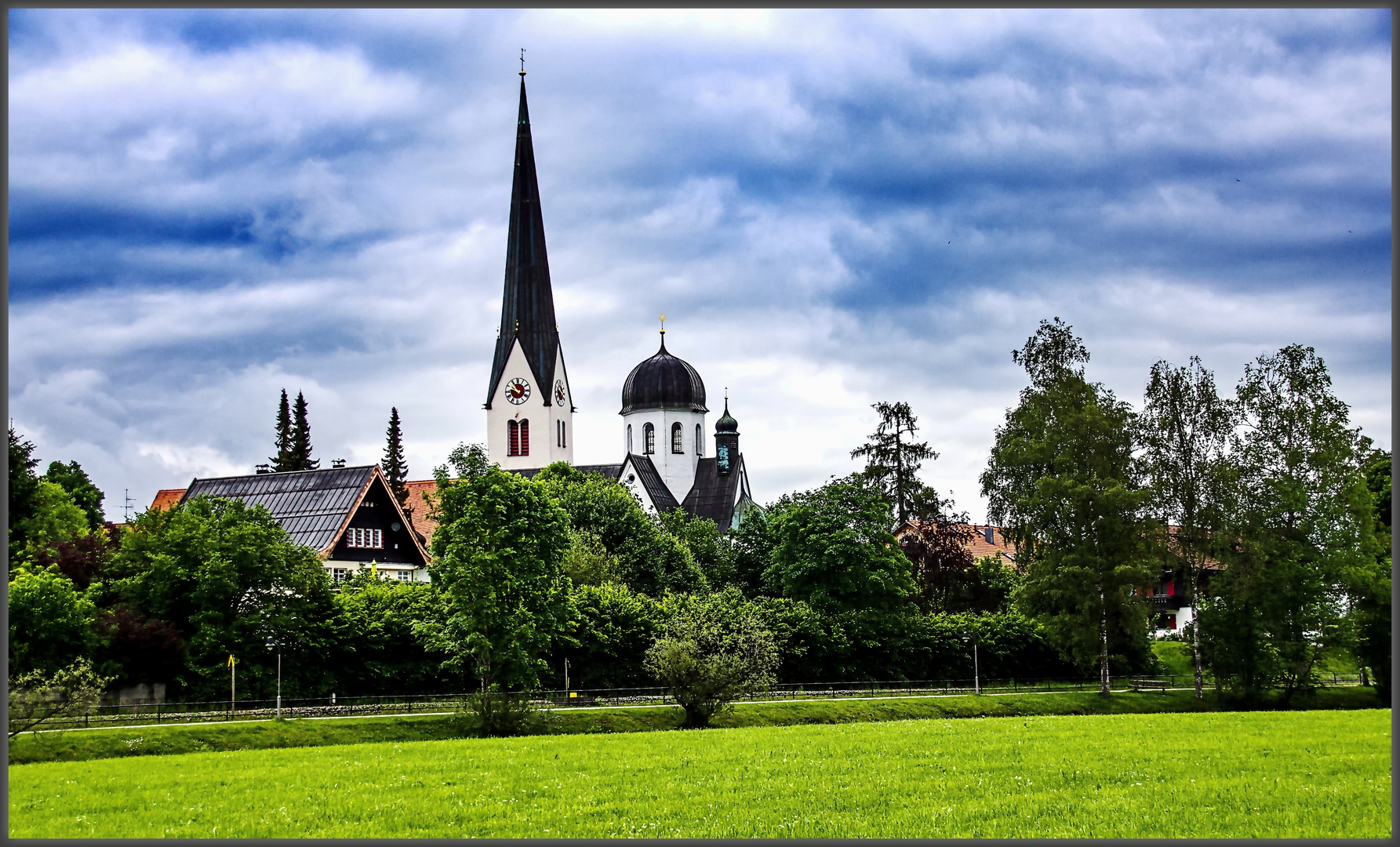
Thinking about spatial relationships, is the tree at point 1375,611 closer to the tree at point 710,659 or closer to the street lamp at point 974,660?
the street lamp at point 974,660

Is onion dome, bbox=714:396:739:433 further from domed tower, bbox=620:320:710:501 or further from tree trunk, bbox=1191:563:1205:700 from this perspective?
tree trunk, bbox=1191:563:1205:700

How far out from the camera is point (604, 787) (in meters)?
20.3

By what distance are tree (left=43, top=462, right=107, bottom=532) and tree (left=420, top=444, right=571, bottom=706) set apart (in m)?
30.7

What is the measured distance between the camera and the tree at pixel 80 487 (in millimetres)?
58938

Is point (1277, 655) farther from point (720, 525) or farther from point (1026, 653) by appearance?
point (720, 525)

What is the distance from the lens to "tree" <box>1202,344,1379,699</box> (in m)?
44.0

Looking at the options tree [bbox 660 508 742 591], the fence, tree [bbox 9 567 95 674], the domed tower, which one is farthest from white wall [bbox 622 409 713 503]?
tree [bbox 9 567 95 674]

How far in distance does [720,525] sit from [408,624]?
181ft

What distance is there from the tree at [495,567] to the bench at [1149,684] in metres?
26.6

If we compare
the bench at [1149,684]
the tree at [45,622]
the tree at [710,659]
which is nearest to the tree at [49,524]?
the tree at [45,622]

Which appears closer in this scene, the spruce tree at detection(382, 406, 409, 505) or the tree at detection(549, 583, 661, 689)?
the tree at detection(549, 583, 661, 689)

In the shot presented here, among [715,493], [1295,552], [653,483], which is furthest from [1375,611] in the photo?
[653,483]

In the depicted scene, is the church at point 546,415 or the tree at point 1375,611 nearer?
the tree at point 1375,611

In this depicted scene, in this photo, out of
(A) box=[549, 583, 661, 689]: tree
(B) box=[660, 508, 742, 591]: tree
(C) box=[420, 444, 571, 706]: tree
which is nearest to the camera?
(C) box=[420, 444, 571, 706]: tree
